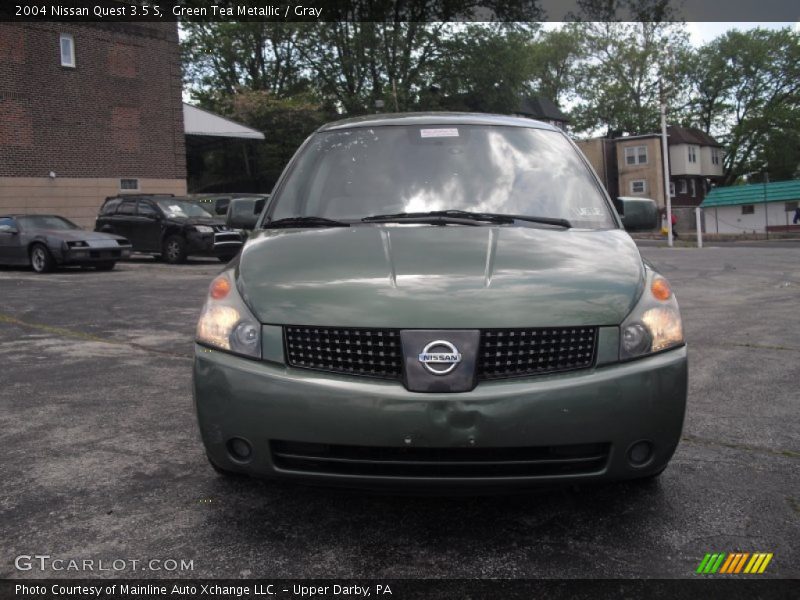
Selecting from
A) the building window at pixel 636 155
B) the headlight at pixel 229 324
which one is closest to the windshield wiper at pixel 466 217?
the headlight at pixel 229 324

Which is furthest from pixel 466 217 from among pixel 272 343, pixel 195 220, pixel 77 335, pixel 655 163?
pixel 655 163

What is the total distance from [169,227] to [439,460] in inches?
634

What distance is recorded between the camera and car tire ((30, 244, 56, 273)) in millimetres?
15025

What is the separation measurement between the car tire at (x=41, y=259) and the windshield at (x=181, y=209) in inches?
128

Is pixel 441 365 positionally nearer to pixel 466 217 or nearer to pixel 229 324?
pixel 229 324

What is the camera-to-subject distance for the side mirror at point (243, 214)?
→ 14.7ft

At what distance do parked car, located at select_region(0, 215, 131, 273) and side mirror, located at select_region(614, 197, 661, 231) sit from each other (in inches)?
518

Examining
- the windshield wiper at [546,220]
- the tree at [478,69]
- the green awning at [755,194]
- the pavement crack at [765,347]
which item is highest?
the tree at [478,69]

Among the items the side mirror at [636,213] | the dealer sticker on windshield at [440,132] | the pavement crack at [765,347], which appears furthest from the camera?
the pavement crack at [765,347]

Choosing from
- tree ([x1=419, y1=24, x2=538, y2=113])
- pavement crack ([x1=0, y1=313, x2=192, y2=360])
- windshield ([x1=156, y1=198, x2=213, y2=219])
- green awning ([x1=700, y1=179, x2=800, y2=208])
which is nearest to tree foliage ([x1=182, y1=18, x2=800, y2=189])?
tree ([x1=419, y1=24, x2=538, y2=113])

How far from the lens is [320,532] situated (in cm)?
279

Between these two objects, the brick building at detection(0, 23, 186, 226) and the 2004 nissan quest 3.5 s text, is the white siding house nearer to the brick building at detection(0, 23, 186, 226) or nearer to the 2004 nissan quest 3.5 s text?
the brick building at detection(0, 23, 186, 226)

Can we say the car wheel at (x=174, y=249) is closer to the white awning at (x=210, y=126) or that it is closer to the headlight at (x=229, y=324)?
the white awning at (x=210, y=126)

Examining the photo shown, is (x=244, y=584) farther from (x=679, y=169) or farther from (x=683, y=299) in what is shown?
(x=679, y=169)
